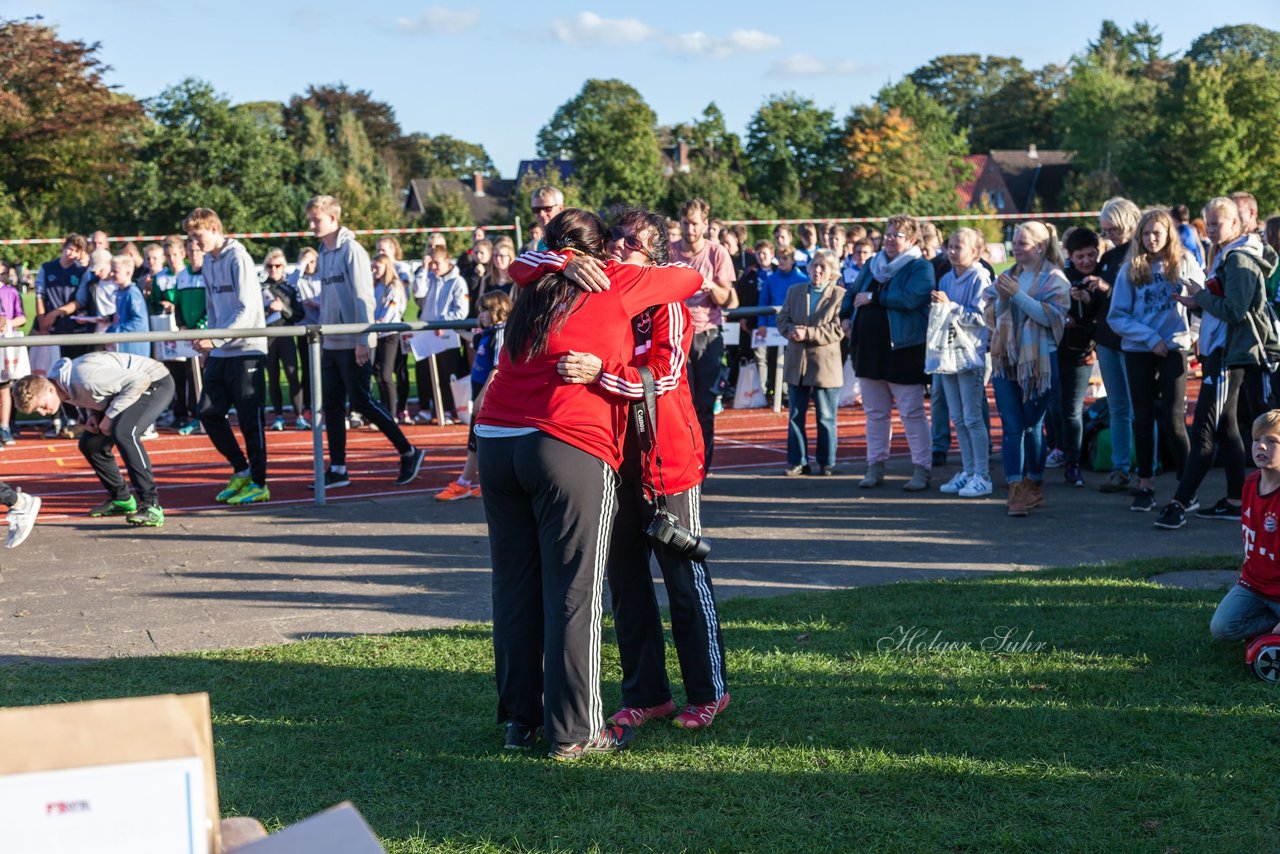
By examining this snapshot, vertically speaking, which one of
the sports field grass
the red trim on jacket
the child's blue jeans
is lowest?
A: the sports field grass

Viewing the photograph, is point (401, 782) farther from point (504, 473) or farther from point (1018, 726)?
point (1018, 726)

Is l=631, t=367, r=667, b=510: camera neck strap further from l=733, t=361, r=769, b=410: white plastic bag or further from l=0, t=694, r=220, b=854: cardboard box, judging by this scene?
l=733, t=361, r=769, b=410: white plastic bag

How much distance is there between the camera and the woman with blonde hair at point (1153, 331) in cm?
910

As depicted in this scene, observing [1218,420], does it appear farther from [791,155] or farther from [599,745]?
[791,155]

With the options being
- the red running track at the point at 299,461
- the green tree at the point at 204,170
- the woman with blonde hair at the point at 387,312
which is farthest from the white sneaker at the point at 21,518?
the green tree at the point at 204,170

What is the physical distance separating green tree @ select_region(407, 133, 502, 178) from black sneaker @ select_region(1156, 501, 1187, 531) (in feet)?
305

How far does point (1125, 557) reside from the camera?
7895 millimetres

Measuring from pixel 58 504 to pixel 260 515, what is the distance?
2057 millimetres

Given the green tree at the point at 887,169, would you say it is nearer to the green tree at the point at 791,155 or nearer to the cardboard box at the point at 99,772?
the green tree at the point at 791,155

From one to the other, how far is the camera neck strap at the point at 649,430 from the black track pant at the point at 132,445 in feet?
18.4

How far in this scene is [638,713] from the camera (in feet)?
17.1

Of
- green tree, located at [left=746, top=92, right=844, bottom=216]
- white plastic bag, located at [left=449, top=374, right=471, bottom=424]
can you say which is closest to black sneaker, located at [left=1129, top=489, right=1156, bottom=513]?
white plastic bag, located at [left=449, top=374, right=471, bottom=424]

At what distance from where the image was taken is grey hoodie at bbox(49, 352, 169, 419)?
30.2 feet

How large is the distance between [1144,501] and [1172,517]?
28.0 inches
